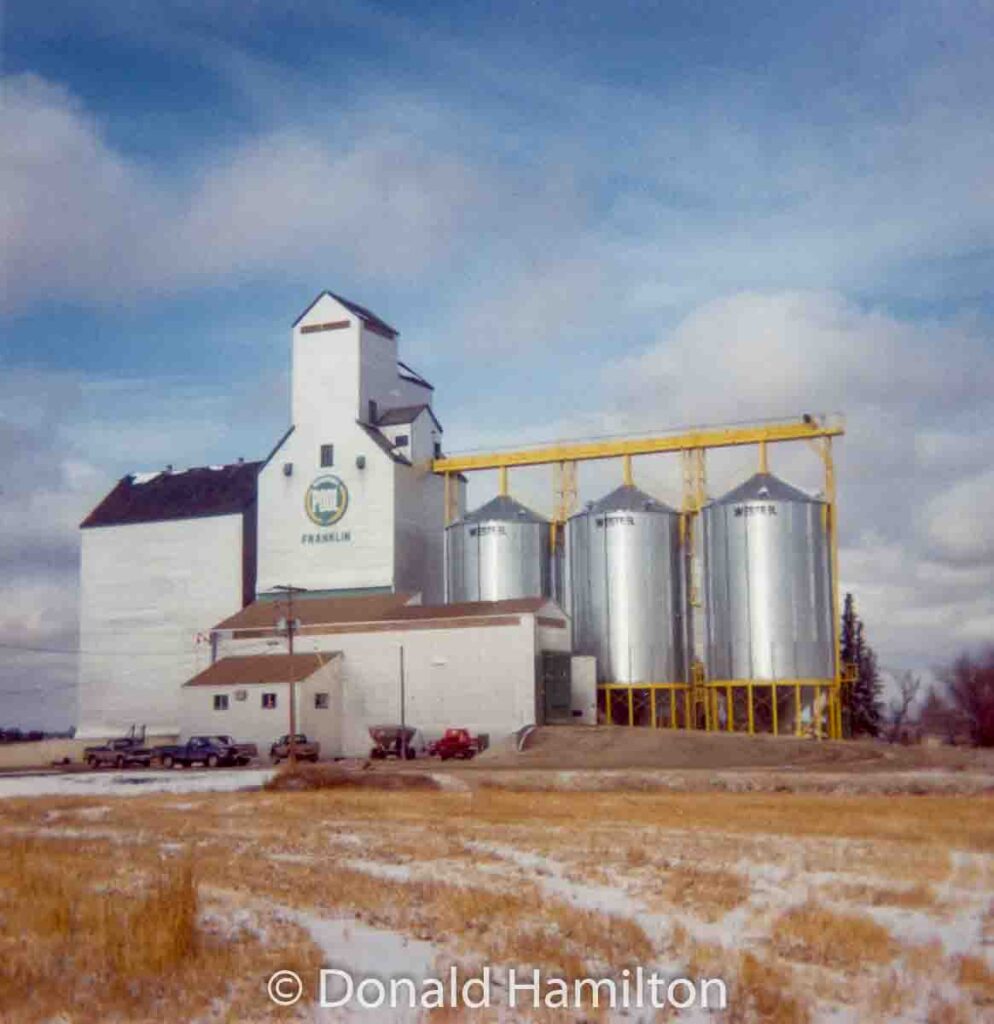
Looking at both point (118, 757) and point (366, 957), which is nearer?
point (366, 957)

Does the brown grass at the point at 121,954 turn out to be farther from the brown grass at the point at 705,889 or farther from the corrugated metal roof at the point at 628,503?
the corrugated metal roof at the point at 628,503

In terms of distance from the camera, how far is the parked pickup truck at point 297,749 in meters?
68.1

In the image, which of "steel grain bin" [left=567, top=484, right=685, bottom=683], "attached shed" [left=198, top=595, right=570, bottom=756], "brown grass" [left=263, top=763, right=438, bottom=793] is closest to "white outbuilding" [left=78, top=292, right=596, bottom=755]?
"attached shed" [left=198, top=595, right=570, bottom=756]

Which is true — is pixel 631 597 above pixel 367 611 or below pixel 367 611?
above

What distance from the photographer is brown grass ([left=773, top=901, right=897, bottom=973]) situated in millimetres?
14625

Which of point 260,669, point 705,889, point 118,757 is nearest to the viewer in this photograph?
point 705,889

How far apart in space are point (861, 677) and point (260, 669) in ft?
142

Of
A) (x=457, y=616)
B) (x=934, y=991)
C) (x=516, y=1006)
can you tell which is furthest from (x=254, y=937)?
(x=457, y=616)

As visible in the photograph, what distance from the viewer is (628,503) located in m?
79.5

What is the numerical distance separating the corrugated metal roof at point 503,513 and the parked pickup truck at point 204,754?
21.8 meters

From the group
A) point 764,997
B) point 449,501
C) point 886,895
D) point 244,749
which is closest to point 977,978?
point 764,997

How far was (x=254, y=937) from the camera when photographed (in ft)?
52.0

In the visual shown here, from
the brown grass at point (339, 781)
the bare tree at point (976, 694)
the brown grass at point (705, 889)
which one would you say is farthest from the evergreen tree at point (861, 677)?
the brown grass at point (705, 889)

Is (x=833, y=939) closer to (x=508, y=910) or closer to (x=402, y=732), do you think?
(x=508, y=910)
